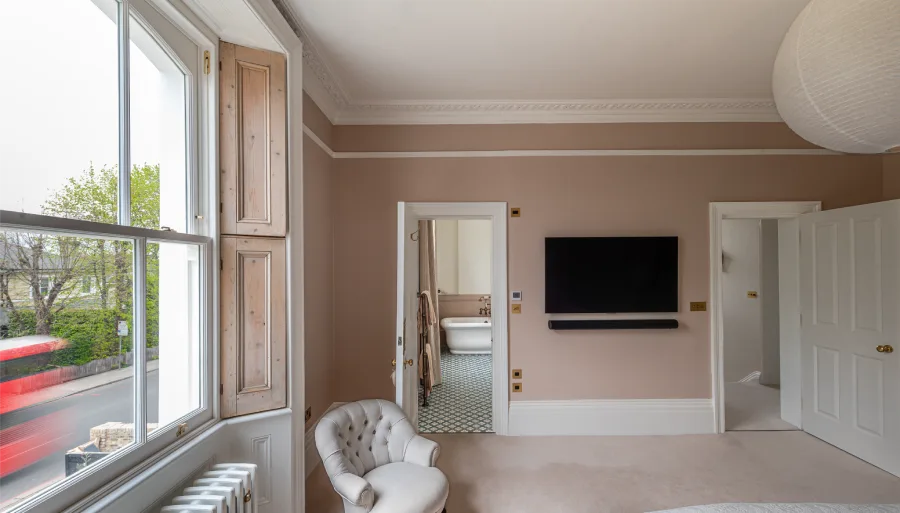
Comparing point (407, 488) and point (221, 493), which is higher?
point (221, 493)

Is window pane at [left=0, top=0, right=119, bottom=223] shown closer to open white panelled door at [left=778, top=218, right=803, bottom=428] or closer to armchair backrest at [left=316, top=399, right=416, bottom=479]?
armchair backrest at [left=316, top=399, right=416, bottom=479]

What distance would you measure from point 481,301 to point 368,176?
371 cm

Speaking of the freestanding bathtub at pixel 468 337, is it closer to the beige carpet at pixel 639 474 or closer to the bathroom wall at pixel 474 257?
the bathroom wall at pixel 474 257

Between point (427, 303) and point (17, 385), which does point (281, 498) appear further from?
point (427, 303)

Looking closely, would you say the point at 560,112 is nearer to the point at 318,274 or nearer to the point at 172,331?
the point at 318,274

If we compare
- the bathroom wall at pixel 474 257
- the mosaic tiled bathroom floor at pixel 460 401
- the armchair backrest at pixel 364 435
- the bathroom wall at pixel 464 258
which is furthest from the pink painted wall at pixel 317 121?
the bathroom wall at pixel 474 257

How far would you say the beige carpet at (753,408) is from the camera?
3.49 metres

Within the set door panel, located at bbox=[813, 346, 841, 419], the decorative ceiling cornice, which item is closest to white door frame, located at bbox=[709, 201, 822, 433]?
door panel, located at bbox=[813, 346, 841, 419]

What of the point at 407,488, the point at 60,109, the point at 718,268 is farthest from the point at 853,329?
the point at 60,109

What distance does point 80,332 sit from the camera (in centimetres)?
125

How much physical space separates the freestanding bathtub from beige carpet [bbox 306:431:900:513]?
8.68ft

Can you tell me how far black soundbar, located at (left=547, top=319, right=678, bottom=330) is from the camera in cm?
328

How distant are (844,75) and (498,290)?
2608mm

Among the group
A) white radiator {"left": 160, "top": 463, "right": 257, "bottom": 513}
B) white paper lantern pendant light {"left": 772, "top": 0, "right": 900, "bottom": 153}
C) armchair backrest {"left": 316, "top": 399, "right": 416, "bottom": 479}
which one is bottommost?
Result: armchair backrest {"left": 316, "top": 399, "right": 416, "bottom": 479}
